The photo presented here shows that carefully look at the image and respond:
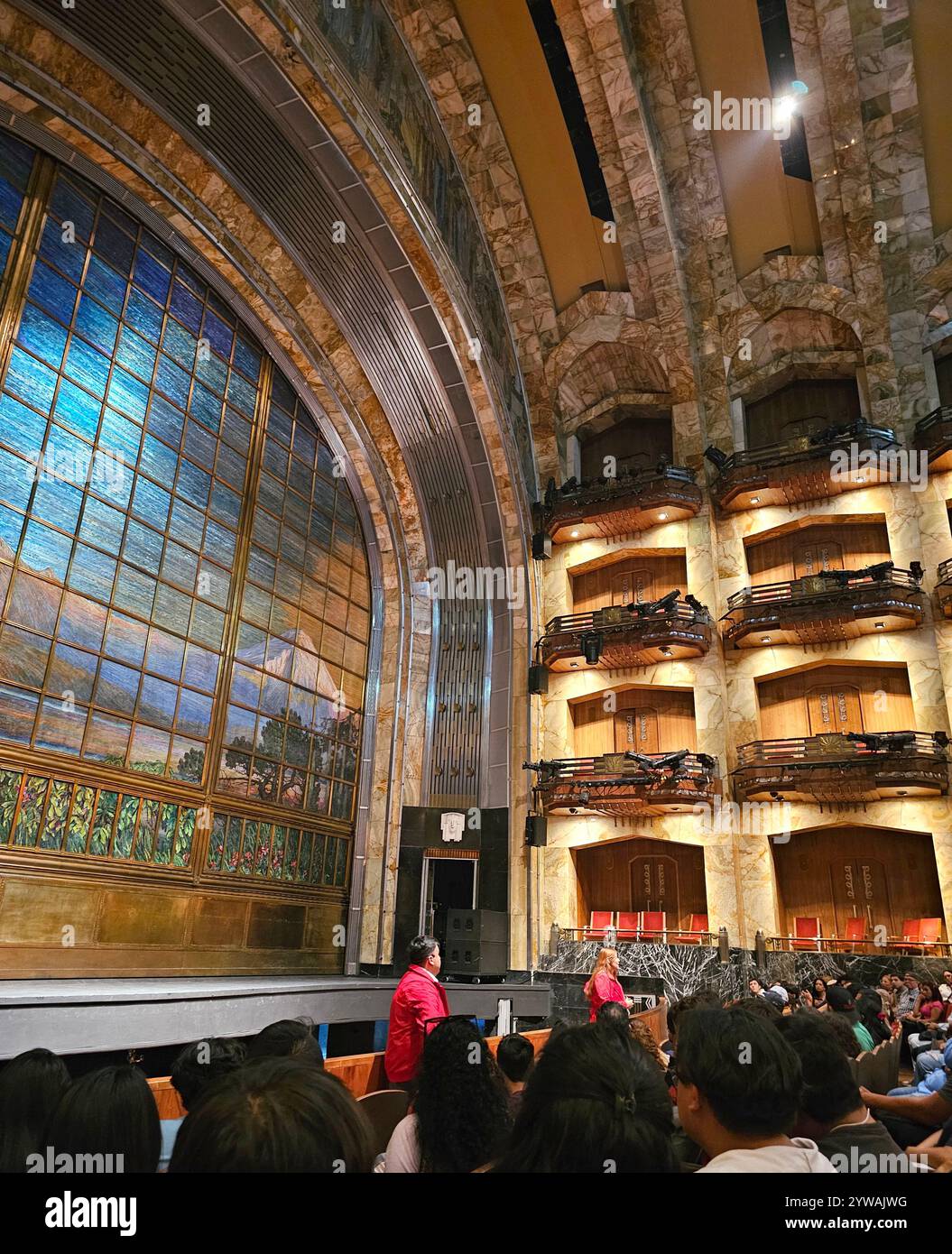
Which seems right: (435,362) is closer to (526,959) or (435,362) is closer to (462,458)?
(462,458)

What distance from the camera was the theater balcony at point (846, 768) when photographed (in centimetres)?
1358

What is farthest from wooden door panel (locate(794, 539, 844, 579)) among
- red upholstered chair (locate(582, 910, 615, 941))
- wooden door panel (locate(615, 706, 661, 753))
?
red upholstered chair (locate(582, 910, 615, 941))

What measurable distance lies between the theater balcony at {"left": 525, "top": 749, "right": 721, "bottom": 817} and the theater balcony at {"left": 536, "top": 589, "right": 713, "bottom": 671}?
205cm

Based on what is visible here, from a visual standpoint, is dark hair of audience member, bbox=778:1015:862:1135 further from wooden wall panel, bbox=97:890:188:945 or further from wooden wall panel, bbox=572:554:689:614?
wooden wall panel, bbox=572:554:689:614

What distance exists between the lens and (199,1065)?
2.87 meters

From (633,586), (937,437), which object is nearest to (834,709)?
(633,586)

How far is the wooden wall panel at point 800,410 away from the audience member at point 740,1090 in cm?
1672

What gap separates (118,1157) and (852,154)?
1901 centimetres

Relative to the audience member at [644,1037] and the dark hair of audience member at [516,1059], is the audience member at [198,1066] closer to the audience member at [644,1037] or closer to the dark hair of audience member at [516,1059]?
the dark hair of audience member at [516,1059]

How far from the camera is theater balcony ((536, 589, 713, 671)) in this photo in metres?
15.8

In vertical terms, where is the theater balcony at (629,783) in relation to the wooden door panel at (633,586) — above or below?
below

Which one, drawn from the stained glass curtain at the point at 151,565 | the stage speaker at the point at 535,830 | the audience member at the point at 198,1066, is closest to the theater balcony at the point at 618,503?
the stained glass curtain at the point at 151,565
